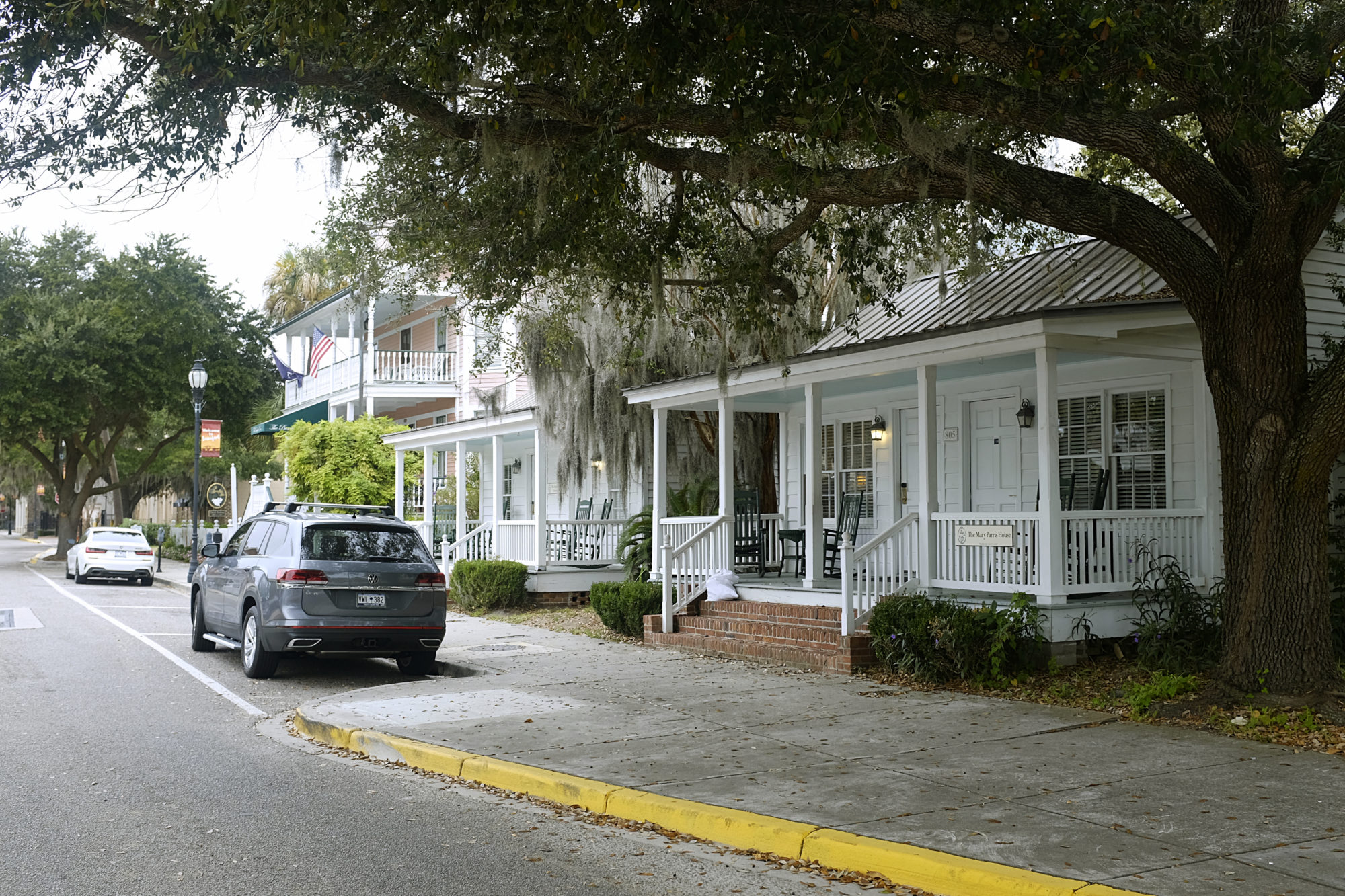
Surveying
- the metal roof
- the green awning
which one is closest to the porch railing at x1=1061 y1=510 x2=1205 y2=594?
the metal roof

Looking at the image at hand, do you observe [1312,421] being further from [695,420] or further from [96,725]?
[695,420]

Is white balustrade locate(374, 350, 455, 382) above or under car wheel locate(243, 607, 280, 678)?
above

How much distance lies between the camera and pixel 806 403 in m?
14.6

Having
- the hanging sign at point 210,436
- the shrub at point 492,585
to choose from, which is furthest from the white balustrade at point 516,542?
the hanging sign at point 210,436

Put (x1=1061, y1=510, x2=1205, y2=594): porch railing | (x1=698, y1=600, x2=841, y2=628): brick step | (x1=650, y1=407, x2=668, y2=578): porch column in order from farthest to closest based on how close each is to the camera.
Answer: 1. (x1=650, y1=407, x2=668, y2=578): porch column
2. (x1=698, y1=600, x2=841, y2=628): brick step
3. (x1=1061, y1=510, x2=1205, y2=594): porch railing

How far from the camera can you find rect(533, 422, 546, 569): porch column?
67.3 feet

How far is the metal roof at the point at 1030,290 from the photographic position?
12672 millimetres

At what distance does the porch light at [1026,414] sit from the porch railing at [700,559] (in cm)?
392

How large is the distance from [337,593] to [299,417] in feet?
84.5

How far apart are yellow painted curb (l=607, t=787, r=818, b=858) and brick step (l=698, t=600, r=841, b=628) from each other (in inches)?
259

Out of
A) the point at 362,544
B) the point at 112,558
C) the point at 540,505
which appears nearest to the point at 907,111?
the point at 362,544

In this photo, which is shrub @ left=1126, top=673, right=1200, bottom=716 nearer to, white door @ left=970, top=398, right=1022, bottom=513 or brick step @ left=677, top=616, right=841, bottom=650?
brick step @ left=677, top=616, right=841, bottom=650

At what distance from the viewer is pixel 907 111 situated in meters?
8.94

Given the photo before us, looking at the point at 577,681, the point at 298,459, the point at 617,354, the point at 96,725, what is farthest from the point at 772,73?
the point at 298,459
